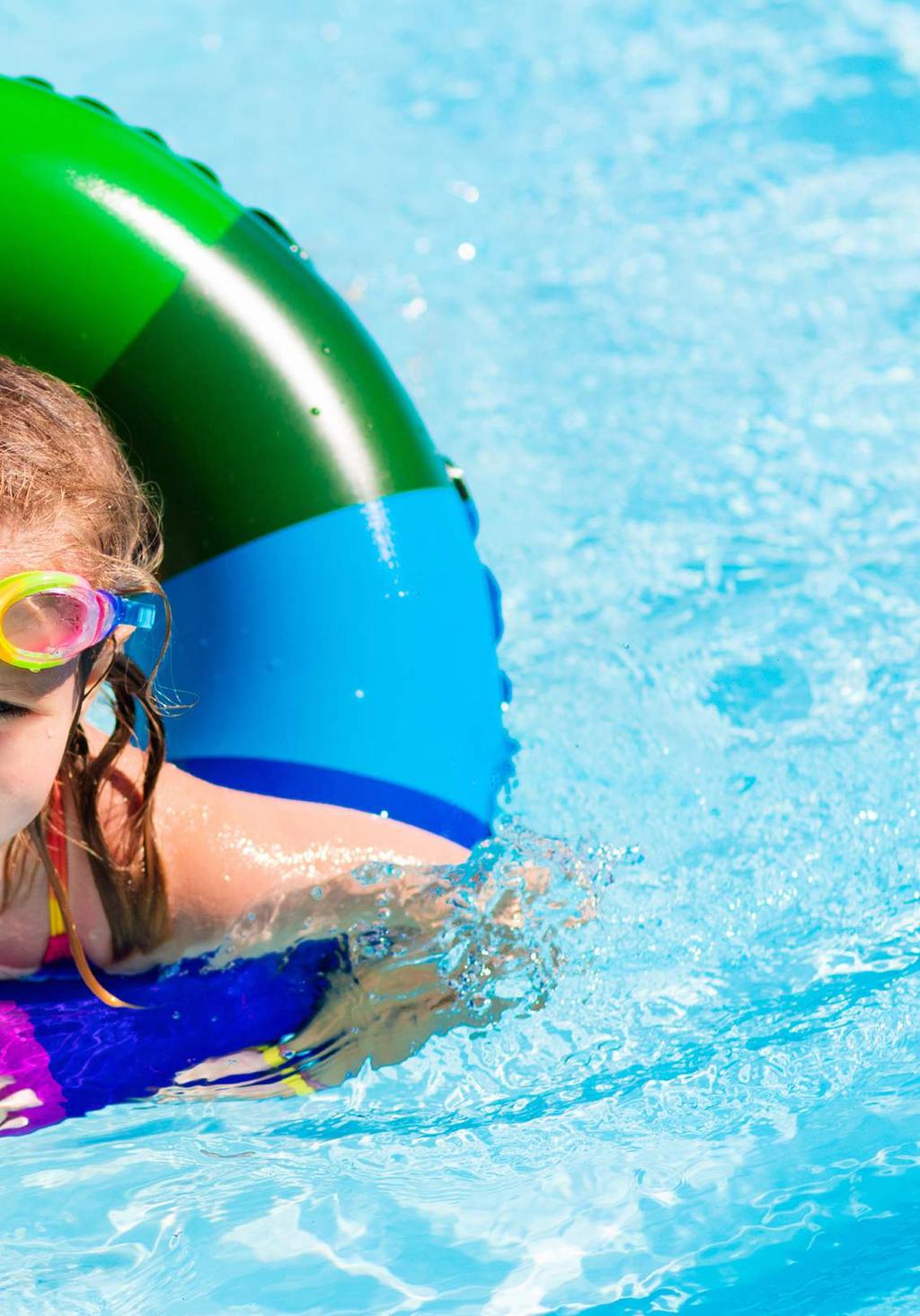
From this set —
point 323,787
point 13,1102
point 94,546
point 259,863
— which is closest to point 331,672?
point 323,787

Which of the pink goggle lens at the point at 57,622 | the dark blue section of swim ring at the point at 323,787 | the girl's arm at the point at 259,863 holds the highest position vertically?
the pink goggle lens at the point at 57,622

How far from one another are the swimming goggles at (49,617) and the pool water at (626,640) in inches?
27.2

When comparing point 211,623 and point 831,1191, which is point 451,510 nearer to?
point 211,623

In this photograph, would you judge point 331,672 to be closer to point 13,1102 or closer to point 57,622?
point 57,622

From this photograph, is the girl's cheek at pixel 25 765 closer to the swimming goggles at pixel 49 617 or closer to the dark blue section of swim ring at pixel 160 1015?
the swimming goggles at pixel 49 617

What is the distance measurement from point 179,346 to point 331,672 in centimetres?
47

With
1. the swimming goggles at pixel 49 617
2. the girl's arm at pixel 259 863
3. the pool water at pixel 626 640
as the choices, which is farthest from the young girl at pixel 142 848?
the pool water at pixel 626 640

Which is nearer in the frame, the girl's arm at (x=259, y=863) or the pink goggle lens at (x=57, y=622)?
the pink goggle lens at (x=57, y=622)

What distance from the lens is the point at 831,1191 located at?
192 cm

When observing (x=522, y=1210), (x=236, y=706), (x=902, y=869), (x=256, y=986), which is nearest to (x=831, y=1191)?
(x=522, y=1210)

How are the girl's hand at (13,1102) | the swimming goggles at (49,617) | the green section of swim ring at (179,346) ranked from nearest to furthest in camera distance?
the swimming goggles at (49,617)
the girl's hand at (13,1102)
the green section of swim ring at (179,346)

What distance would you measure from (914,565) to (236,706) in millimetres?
1658

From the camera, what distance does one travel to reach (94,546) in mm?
1726

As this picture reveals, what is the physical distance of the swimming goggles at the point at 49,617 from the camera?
1574 mm
